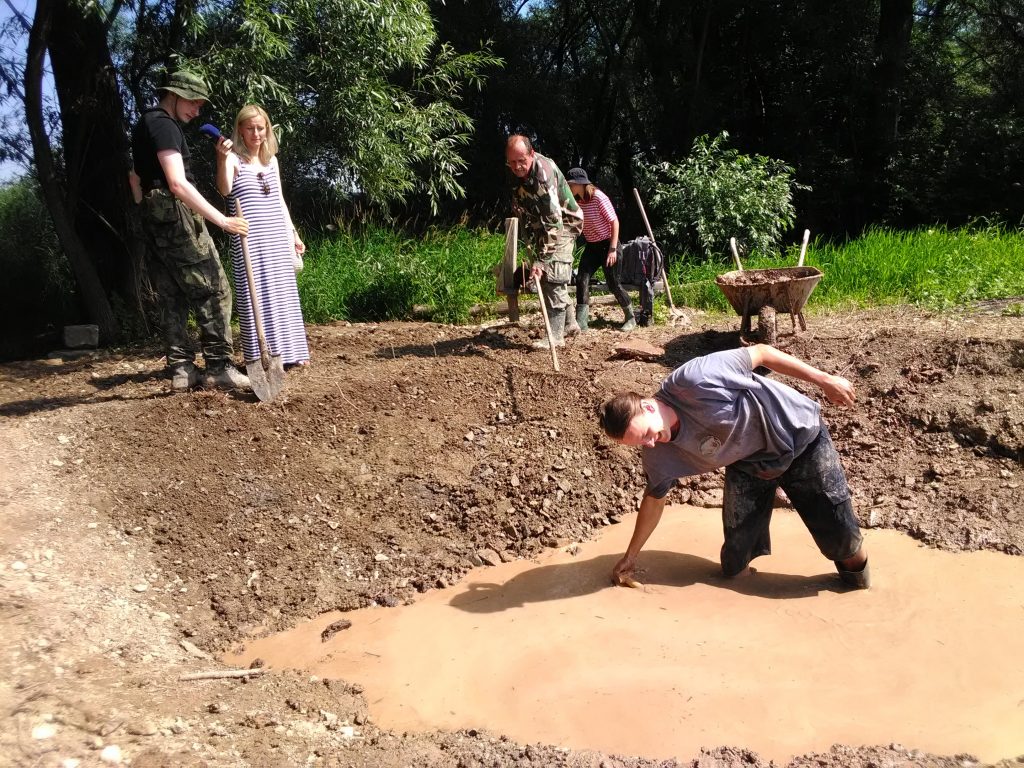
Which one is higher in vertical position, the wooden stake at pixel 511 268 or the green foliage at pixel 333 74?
the green foliage at pixel 333 74

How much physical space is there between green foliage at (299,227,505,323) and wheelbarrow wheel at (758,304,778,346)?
2.93m

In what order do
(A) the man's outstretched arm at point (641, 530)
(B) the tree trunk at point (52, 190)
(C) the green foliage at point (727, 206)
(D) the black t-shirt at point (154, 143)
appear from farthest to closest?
1. (C) the green foliage at point (727, 206)
2. (B) the tree trunk at point (52, 190)
3. (D) the black t-shirt at point (154, 143)
4. (A) the man's outstretched arm at point (641, 530)

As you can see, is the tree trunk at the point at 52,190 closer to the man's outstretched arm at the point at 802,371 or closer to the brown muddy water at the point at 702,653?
the brown muddy water at the point at 702,653

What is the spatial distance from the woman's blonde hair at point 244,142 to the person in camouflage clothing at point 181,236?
19cm

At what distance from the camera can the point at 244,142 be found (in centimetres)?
518

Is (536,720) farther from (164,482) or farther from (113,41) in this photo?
(113,41)

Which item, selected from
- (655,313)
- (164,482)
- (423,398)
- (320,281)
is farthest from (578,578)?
(320,281)

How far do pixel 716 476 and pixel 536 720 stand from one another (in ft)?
7.75

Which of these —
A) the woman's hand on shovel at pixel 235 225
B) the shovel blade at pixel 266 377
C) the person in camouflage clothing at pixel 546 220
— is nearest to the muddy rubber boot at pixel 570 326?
the person in camouflage clothing at pixel 546 220

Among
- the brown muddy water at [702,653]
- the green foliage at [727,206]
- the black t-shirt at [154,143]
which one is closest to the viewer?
the brown muddy water at [702,653]

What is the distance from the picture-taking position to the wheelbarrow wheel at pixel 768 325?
244 inches

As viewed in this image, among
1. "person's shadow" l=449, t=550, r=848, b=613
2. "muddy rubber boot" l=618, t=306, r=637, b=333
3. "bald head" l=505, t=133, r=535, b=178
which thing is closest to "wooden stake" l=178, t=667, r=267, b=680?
"person's shadow" l=449, t=550, r=848, b=613

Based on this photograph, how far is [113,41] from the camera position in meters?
8.22

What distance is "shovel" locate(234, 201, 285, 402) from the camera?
16.7 feet
